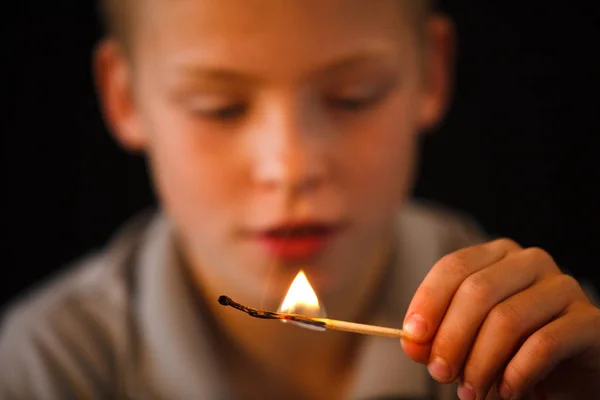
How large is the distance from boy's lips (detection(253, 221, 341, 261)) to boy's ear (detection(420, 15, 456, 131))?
0.73ft

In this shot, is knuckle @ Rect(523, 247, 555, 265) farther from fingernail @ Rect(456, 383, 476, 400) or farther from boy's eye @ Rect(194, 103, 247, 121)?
boy's eye @ Rect(194, 103, 247, 121)

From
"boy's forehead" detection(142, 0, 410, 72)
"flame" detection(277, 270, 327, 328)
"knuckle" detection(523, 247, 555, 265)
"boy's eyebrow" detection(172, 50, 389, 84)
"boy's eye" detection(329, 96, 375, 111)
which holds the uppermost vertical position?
"boy's forehead" detection(142, 0, 410, 72)

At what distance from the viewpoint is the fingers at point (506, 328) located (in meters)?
0.41

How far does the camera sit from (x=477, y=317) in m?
0.41

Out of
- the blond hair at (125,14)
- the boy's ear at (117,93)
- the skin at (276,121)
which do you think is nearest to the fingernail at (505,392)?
the skin at (276,121)

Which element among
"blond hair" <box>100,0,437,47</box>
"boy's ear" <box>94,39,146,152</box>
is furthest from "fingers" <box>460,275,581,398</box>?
"boy's ear" <box>94,39,146,152</box>

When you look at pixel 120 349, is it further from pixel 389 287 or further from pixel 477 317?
pixel 477 317

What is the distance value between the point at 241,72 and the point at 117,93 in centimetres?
28

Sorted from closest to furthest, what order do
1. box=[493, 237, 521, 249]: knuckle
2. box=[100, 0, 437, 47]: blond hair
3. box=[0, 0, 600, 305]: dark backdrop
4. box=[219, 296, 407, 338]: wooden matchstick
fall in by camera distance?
box=[219, 296, 407, 338]: wooden matchstick < box=[493, 237, 521, 249]: knuckle < box=[100, 0, 437, 47]: blond hair < box=[0, 0, 600, 305]: dark backdrop

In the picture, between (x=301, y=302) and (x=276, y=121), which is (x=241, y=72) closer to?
(x=276, y=121)

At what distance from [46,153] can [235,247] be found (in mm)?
471

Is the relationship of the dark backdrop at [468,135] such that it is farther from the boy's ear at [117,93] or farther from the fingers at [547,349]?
the fingers at [547,349]

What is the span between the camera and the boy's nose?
63 cm

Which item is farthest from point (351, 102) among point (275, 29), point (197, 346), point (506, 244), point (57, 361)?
point (57, 361)
